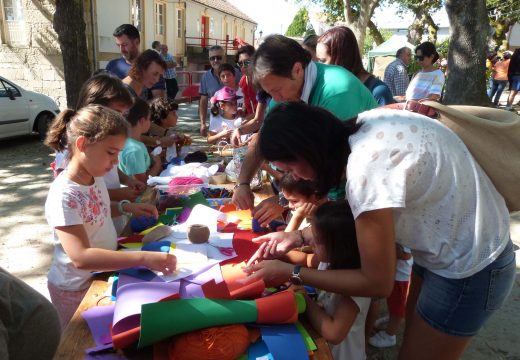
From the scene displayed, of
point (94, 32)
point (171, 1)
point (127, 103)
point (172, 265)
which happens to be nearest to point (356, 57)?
point (127, 103)

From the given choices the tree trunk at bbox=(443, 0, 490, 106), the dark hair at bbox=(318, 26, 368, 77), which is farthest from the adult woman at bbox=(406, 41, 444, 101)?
the dark hair at bbox=(318, 26, 368, 77)

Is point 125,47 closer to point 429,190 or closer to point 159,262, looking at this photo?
point 159,262

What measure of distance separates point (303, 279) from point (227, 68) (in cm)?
374

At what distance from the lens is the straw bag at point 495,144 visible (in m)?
1.21

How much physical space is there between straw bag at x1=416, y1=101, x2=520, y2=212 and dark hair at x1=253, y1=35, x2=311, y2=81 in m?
0.71

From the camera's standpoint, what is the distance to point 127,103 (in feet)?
7.55

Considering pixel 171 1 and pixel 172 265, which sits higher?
pixel 171 1

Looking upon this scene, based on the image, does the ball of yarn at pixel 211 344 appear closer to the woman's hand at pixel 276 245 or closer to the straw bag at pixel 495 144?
the woman's hand at pixel 276 245

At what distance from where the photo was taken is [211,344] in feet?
3.55

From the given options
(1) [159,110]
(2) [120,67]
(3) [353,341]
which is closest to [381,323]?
(3) [353,341]

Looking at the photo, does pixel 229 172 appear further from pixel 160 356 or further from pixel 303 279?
pixel 160 356

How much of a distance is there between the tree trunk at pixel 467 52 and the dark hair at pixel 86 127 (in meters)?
7.16

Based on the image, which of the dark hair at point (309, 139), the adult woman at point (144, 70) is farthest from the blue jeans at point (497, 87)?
the dark hair at point (309, 139)

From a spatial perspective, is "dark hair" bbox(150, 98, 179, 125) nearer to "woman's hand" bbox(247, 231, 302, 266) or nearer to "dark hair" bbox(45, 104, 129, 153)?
"dark hair" bbox(45, 104, 129, 153)
